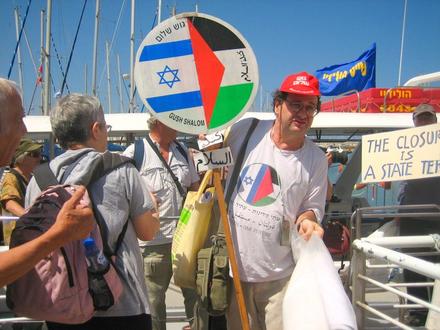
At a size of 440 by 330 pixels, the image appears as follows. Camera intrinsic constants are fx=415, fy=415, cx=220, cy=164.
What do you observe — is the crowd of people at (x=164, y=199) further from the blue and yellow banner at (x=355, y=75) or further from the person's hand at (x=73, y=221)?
the blue and yellow banner at (x=355, y=75)

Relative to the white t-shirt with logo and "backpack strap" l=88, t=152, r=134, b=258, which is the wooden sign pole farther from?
"backpack strap" l=88, t=152, r=134, b=258

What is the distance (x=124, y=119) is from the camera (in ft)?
18.5

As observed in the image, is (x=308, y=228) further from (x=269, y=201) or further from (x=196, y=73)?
(x=196, y=73)

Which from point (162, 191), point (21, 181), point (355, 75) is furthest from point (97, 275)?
point (355, 75)

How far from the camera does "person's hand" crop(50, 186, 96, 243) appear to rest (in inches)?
55.1

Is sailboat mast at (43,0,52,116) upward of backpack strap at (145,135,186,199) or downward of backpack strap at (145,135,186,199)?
upward

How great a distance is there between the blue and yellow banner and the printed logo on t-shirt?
8.20m

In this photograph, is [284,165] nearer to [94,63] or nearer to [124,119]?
[124,119]

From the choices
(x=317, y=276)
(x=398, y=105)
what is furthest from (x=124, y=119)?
(x=398, y=105)

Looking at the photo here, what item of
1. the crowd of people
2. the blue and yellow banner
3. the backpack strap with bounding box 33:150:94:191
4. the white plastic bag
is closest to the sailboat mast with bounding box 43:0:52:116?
the blue and yellow banner

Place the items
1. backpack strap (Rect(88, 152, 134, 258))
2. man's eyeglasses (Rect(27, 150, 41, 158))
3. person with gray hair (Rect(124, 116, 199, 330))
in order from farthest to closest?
man's eyeglasses (Rect(27, 150, 41, 158)) → person with gray hair (Rect(124, 116, 199, 330)) → backpack strap (Rect(88, 152, 134, 258))

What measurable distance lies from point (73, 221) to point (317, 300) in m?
0.85

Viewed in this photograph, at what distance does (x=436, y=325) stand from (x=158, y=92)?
7.18 feet

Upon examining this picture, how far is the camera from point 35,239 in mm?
1368
